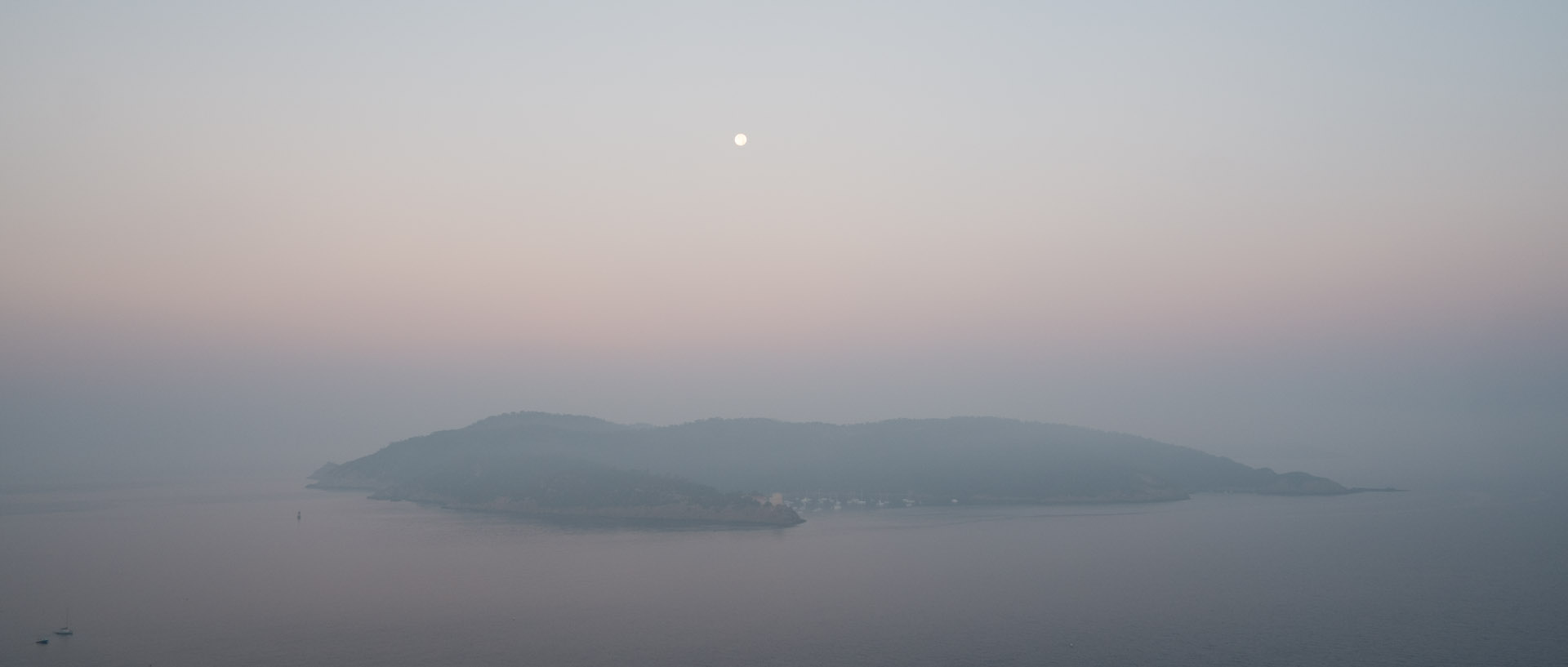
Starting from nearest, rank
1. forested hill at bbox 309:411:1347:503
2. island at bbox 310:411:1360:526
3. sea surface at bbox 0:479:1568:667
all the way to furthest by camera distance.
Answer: sea surface at bbox 0:479:1568:667, island at bbox 310:411:1360:526, forested hill at bbox 309:411:1347:503

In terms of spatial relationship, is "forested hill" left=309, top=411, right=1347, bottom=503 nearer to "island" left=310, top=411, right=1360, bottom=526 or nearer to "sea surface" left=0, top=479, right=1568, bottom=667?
"island" left=310, top=411, right=1360, bottom=526

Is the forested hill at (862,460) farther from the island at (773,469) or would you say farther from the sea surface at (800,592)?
the sea surface at (800,592)


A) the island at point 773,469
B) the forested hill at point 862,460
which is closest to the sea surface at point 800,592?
the island at point 773,469

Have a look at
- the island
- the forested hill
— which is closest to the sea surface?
the island

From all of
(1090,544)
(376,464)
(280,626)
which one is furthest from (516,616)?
(376,464)

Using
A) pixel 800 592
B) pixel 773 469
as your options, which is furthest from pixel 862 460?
pixel 800 592

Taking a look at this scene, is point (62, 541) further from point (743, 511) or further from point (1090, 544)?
point (1090, 544)

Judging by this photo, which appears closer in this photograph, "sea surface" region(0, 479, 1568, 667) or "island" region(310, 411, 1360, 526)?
"sea surface" region(0, 479, 1568, 667)
